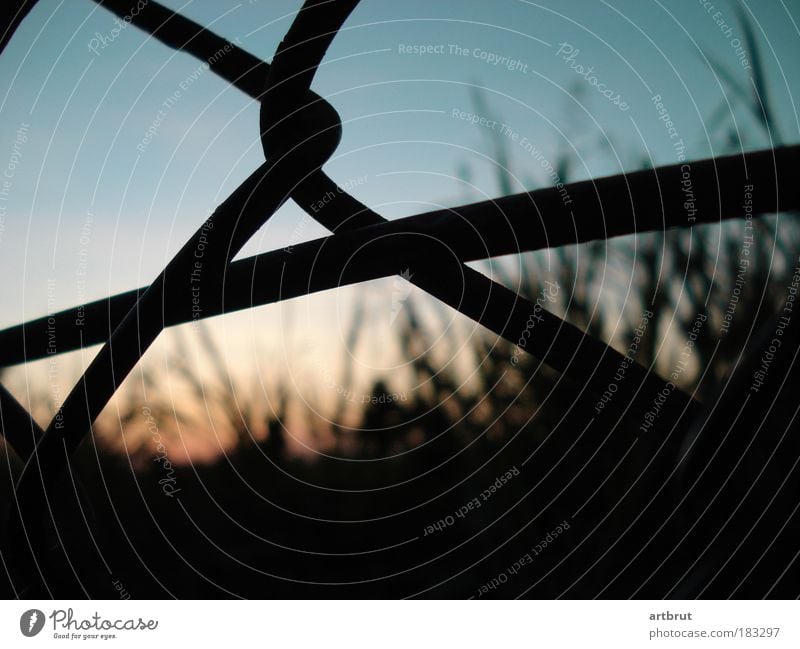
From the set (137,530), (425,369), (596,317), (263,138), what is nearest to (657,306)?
(596,317)

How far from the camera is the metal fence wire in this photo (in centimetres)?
25

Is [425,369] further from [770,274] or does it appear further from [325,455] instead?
[770,274]

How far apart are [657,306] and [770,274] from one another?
0.22 feet

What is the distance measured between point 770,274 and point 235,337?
0.33 m

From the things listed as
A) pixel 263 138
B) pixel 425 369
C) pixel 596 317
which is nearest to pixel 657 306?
pixel 596 317

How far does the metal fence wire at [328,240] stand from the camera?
0.82 feet

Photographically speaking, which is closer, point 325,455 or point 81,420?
point 81,420

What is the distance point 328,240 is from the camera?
10.6 inches

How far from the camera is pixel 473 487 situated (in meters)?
0.38
